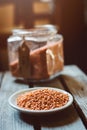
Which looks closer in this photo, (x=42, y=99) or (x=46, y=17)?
(x=42, y=99)

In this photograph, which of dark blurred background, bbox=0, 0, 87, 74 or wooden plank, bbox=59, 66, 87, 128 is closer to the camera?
wooden plank, bbox=59, 66, 87, 128

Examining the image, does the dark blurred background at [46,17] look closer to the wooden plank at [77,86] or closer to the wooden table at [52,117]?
the wooden plank at [77,86]

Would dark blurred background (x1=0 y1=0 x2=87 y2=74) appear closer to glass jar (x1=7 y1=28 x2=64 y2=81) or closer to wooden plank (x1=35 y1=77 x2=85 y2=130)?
glass jar (x1=7 y1=28 x2=64 y2=81)

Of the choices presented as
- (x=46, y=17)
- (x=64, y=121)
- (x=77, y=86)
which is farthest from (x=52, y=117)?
(x=46, y=17)

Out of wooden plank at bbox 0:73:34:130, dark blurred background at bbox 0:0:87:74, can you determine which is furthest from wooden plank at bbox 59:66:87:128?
dark blurred background at bbox 0:0:87:74

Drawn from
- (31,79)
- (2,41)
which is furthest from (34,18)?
(31,79)

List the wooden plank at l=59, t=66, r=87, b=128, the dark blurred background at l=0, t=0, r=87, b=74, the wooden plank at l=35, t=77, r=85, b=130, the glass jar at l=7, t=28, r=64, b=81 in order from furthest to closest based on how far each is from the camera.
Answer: the dark blurred background at l=0, t=0, r=87, b=74
the glass jar at l=7, t=28, r=64, b=81
the wooden plank at l=59, t=66, r=87, b=128
the wooden plank at l=35, t=77, r=85, b=130

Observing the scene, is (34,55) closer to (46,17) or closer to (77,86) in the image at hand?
(77,86)

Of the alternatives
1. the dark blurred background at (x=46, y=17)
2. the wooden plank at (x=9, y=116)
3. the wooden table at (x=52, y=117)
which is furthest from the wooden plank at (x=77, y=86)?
the dark blurred background at (x=46, y=17)
